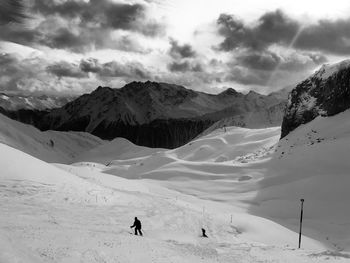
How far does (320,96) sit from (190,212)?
63.1 meters

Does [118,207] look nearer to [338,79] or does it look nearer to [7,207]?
[7,207]

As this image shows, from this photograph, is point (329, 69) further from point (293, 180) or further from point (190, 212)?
point (190, 212)

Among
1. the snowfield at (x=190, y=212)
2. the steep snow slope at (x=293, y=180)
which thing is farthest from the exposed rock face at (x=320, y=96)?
the snowfield at (x=190, y=212)

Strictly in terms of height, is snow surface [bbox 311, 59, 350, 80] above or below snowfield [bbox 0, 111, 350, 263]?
above

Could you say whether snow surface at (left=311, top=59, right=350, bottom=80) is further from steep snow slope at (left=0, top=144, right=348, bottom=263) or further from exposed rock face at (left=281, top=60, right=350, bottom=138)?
steep snow slope at (left=0, top=144, right=348, bottom=263)

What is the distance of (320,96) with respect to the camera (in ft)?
299

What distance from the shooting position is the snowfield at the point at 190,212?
75.2ft

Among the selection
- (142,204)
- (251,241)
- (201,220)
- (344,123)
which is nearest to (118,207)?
(142,204)

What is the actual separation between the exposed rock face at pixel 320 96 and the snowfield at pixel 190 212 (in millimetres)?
8665

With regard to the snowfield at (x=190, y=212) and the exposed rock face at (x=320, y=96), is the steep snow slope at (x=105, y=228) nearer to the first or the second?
the snowfield at (x=190, y=212)

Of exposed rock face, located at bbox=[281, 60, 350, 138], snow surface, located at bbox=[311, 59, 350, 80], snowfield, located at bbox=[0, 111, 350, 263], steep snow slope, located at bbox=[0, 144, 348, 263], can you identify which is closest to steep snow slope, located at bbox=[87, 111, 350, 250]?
snowfield, located at bbox=[0, 111, 350, 263]

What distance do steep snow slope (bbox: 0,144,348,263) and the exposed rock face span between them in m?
51.5

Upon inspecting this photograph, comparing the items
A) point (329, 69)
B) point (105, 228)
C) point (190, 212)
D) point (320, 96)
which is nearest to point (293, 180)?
point (190, 212)

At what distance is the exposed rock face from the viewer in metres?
84.0
